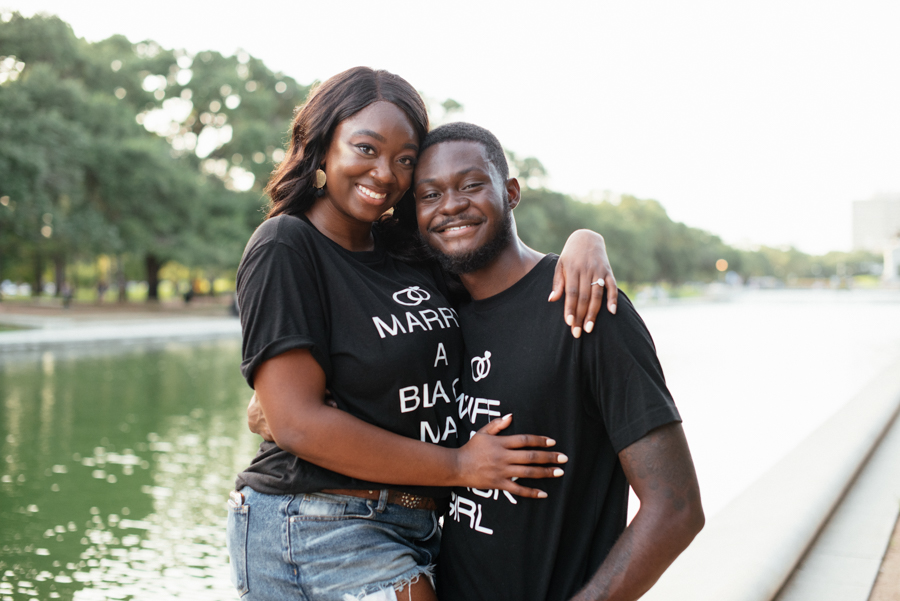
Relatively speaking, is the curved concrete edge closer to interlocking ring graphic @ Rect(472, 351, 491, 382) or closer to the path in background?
the path in background

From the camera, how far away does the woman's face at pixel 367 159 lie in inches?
84.4

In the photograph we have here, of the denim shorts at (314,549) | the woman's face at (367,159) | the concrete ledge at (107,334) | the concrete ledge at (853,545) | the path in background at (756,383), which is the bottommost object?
the path in background at (756,383)

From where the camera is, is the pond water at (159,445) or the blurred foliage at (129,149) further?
the blurred foliage at (129,149)

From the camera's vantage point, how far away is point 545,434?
78.0 inches

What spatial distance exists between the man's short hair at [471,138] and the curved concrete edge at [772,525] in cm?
188

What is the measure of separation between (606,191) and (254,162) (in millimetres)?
67244

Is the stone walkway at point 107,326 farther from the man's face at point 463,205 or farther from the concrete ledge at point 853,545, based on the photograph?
the man's face at point 463,205

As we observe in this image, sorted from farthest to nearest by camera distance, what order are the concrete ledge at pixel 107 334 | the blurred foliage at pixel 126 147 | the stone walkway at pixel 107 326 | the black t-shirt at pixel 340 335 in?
the blurred foliage at pixel 126 147, the stone walkway at pixel 107 326, the concrete ledge at pixel 107 334, the black t-shirt at pixel 340 335

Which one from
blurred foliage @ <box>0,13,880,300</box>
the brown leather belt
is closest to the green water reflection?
the brown leather belt

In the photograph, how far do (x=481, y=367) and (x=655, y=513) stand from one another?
60 cm

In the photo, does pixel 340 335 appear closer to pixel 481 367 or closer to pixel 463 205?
pixel 481 367

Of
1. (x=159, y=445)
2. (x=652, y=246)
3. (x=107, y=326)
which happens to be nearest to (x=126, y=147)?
(x=107, y=326)

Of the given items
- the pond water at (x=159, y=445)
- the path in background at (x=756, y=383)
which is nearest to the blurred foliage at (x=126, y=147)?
the pond water at (x=159, y=445)

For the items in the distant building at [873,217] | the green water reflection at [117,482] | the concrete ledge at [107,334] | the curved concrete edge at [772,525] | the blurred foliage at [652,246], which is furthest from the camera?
the distant building at [873,217]
